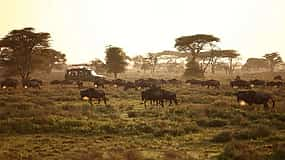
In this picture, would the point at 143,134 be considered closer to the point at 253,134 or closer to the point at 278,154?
the point at 253,134

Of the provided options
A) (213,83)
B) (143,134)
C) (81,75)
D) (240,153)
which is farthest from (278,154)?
(81,75)

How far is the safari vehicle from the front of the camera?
2074 inches

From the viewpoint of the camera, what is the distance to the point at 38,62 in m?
59.1

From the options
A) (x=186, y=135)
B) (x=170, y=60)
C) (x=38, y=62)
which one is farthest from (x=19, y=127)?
(x=170, y=60)

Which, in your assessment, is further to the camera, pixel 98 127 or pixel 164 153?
pixel 98 127

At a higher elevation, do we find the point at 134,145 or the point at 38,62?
the point at 38,62

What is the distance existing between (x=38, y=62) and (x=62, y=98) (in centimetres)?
2966

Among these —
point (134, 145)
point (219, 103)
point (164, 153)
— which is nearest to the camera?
point (164, 153)

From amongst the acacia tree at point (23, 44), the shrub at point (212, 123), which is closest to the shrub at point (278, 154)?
the shrub at point (212, 123)

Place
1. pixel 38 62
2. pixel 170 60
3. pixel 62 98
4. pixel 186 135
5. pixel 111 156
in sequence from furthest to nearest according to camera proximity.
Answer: pixel 170 60
pixel 38 62
pixel 62 98
pixel 186 135
pixel 111 156

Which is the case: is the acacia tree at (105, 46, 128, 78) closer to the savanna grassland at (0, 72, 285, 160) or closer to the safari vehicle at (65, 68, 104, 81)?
the safari vehicle at (65, 68, 104, 81)

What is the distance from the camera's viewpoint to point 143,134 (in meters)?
16.4

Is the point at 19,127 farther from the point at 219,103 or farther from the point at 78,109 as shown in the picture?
the point at 219,103

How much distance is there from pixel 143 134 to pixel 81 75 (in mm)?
38301
